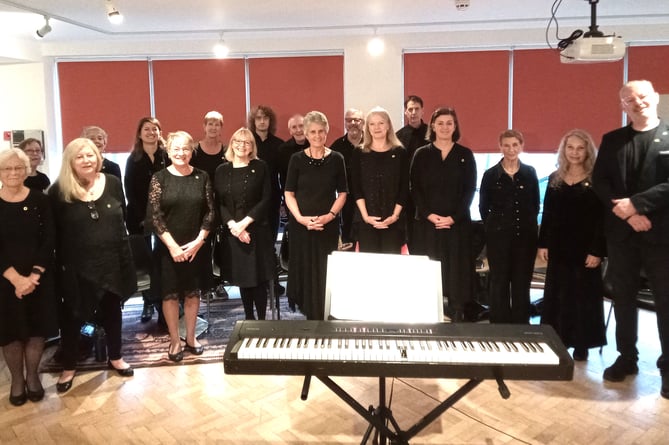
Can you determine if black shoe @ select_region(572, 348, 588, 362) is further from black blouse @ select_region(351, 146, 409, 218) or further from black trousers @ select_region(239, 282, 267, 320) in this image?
black trousers @ select_region(239, 282, 267, 320)

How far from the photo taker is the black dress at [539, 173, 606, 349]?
319 centimetres

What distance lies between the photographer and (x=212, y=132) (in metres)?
3.98

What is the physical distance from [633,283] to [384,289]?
1.73 m

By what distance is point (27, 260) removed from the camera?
286 centimetres

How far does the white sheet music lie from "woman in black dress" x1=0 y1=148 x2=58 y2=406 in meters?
1.70

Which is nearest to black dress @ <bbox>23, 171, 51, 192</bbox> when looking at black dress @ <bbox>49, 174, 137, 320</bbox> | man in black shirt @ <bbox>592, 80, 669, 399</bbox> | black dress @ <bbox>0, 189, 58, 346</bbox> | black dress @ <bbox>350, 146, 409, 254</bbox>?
black dress @ <bbox>49, 174, 137, 320</bbox>

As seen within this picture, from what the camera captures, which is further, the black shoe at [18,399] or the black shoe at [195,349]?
the black shoe at [195,349]

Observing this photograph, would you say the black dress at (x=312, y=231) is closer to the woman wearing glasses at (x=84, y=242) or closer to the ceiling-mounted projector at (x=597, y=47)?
the woman wearing glasses at (x=84, y=242)

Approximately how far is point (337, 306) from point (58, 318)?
1819 millimetres

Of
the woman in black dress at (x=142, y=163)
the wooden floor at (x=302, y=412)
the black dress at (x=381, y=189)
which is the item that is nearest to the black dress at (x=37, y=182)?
the woman in black dress at (x=142, y=163)

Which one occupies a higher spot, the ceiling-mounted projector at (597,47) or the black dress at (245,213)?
the ceiling-mounted projector at (597,47)

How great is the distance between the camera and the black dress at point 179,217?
10.8 ft

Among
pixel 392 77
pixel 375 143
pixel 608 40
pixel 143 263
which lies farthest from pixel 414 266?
pixel 392 77

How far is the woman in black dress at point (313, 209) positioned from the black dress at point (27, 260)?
4.58ft
